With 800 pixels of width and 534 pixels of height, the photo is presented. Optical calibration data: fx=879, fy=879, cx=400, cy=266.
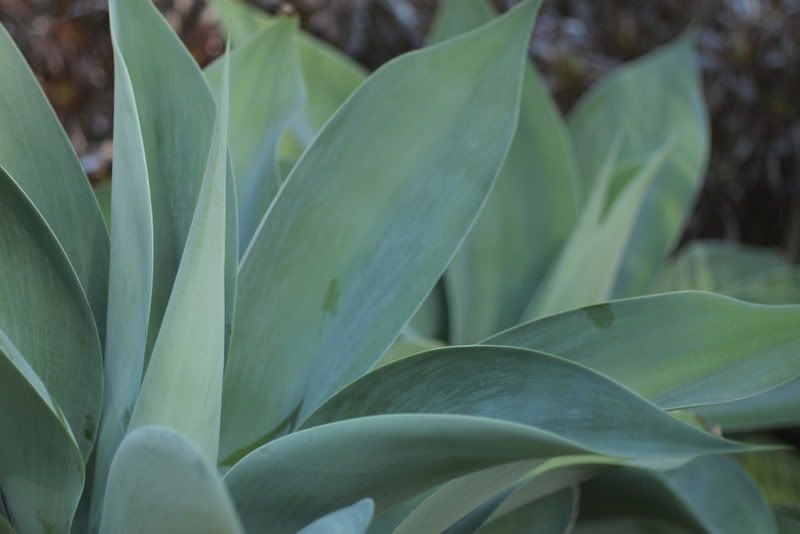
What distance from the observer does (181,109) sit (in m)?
0.52

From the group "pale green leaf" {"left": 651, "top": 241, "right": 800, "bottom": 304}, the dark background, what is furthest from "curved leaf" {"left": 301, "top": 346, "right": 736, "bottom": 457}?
the dark background

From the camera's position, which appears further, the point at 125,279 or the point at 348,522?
the point at 125,279

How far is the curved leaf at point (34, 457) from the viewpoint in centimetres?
36

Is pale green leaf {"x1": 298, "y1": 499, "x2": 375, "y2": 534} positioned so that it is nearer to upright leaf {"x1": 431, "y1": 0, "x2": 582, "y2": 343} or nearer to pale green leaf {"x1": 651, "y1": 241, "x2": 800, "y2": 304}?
upright leaf {"x1": 431, "y1": 0, "x2": 582, "y2": 343}

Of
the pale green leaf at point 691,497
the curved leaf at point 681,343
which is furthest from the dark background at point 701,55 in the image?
the curved leaf at point 681,343

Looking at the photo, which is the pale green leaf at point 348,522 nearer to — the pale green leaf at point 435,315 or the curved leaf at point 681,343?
the curved leaf at point 681,343

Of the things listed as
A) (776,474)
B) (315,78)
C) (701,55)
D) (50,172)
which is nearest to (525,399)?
(50,172)

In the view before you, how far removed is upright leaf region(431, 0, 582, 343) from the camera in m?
0.83

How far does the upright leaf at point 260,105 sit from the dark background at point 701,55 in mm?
613

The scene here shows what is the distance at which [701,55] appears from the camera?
1.40m

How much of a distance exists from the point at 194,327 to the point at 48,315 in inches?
3.7

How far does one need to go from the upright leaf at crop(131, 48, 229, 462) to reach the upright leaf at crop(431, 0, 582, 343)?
0.46 meters

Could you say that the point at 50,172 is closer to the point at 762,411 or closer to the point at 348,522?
the point at 348,522

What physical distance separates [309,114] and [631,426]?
56 cm
